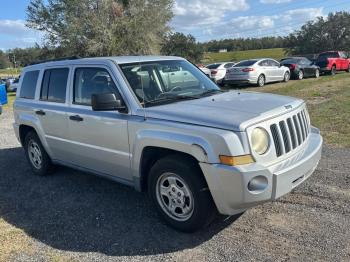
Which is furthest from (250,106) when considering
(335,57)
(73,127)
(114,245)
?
(335,57)

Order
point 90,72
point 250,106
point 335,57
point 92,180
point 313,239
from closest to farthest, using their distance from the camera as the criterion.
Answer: point 313,239, point 250,106, point 90,72, point 92,180, point 335,57

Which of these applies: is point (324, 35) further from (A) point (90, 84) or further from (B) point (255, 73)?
(A) point (90, 84)

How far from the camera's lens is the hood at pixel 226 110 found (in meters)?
3.77

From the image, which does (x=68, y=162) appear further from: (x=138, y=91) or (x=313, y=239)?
(x=313, y=239)

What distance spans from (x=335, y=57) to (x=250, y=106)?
1063 inches

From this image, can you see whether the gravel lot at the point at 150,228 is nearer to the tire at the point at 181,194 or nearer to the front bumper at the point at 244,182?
the tire at the point at 181,194

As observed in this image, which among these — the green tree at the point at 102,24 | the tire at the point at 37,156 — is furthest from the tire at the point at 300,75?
the tire at the point at 37,156

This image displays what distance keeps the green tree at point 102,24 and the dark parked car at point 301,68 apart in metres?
9.80

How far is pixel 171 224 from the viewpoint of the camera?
14.3 feet

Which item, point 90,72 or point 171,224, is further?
point 90,72

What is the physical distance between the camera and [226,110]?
13.4 ft

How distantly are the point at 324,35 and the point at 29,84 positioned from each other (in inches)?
2437

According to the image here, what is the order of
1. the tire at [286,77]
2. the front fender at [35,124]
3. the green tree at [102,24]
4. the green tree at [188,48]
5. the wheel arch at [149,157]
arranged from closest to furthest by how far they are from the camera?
the wheel arch at [149,157] → the front fender at [35,124] → the tire at [286,77] → the green tree at [102,24] → the green tree at [188,48]

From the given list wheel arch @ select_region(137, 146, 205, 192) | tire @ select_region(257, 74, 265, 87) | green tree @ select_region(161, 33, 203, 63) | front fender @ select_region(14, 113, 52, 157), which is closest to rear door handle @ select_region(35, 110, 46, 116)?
front fender @ select_region(14, 113, 52, 157)
